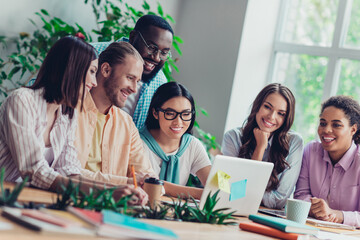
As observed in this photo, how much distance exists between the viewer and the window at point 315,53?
4469 millimetres

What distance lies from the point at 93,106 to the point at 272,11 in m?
2.98

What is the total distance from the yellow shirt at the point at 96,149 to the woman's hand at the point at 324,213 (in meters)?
1.13

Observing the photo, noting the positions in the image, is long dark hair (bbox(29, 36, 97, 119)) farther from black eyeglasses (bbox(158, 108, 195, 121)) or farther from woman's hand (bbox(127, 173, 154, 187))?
black eyeglasses (bbox(158, 108, 195, 121))

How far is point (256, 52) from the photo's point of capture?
4.63 m

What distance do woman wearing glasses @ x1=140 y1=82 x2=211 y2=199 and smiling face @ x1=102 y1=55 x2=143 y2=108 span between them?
1.23 feet

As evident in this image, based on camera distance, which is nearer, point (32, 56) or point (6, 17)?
point (6, 17)

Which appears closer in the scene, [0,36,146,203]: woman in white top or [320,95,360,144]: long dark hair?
[0,36,146,203]: woman in white top

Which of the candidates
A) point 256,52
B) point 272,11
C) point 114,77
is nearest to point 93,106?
point 114,77

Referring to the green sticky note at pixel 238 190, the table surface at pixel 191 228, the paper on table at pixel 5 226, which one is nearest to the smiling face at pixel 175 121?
the green sticky note at pixel 238 190

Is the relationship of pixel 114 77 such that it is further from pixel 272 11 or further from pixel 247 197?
pixel 272 11

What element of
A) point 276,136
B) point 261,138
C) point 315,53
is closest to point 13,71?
point 261,138

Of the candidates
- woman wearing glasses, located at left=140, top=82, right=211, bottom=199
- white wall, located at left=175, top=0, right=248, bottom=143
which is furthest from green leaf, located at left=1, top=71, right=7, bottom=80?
white wall, located at left=175, top=0, right=248, bottom=143

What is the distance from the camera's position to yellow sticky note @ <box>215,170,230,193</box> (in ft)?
6.16

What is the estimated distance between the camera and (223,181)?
75.1 inches
